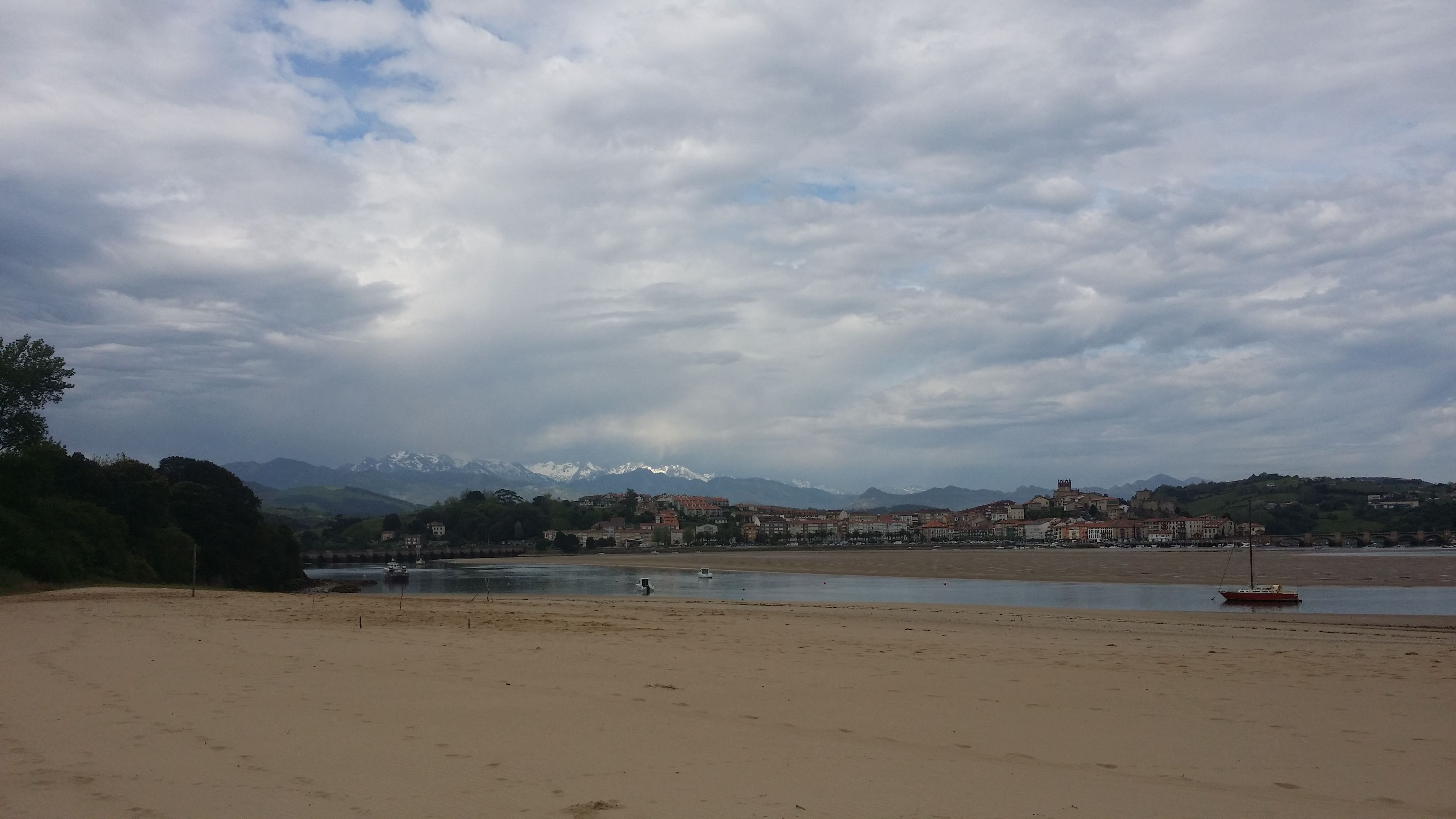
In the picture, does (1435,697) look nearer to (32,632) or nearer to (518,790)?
(518,790)

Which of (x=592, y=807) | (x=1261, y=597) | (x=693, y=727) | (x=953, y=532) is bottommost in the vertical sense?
(x=953, y=532)

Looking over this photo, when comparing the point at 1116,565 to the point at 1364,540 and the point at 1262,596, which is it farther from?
the point at 1364,540

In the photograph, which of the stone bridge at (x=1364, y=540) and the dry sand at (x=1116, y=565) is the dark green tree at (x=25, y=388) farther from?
the stone bridge at (x=1364, y=540)

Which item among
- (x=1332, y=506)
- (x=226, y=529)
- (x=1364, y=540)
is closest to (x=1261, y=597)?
(x=226, y=529)

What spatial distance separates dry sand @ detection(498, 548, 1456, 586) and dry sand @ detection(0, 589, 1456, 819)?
123 feet

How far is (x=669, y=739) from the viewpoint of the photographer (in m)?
7.46

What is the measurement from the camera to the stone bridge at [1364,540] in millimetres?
113500

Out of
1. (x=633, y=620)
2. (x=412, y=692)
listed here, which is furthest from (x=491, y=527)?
(x=412, y=692)

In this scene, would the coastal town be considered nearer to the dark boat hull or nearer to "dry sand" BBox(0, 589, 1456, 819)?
the dark boat hull

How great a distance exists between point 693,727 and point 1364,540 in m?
137

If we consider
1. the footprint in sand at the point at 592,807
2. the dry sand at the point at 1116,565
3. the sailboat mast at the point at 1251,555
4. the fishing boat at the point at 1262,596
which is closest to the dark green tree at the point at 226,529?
the dry sand at the point at 1116,565

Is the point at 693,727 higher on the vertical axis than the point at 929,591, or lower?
higher

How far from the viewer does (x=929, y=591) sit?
4209cm

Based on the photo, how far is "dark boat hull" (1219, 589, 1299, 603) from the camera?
32.5m
